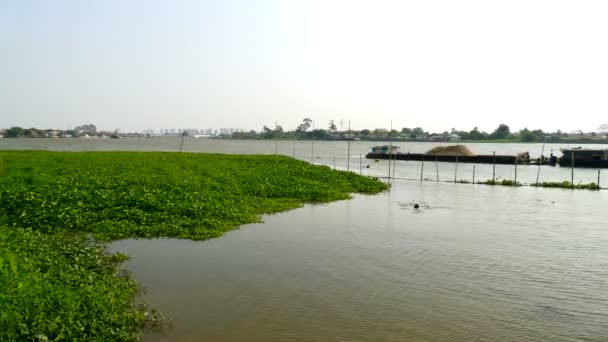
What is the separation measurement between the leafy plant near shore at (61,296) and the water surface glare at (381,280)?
2.09 ft

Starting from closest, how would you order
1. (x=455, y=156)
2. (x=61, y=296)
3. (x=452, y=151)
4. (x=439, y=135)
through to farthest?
1. (x=61, y=296)
2. (x=455, y=156)
3. (x=452, y=151)
4. (x=439, y=135)

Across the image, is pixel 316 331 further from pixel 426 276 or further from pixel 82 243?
pixel 82 243

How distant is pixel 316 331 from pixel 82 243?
7.28 meters

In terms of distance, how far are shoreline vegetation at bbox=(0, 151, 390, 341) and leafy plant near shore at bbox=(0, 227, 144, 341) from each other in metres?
0.02

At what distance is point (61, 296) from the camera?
7.39 meters

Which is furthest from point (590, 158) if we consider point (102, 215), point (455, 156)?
point (102, 215)

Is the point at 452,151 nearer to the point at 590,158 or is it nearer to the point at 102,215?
the point at 590,158

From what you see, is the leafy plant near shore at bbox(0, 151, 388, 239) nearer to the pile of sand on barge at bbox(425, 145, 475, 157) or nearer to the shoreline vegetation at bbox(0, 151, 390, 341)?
the shoreline vegetation at bbox(0, 151, 390, 341)

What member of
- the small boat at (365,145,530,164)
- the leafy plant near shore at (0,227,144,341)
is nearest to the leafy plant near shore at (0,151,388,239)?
the leafy plant near shore at (0,227,144,341)

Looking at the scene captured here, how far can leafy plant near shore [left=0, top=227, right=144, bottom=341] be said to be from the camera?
6480mm

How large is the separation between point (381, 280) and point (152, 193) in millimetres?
10732

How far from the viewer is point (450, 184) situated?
1358 inches

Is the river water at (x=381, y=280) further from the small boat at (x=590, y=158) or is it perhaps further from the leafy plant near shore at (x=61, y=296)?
the small boat at (x=590, y=158)

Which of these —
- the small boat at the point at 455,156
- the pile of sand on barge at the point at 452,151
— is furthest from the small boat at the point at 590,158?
the pile of sand on barge at the point at 452,151
